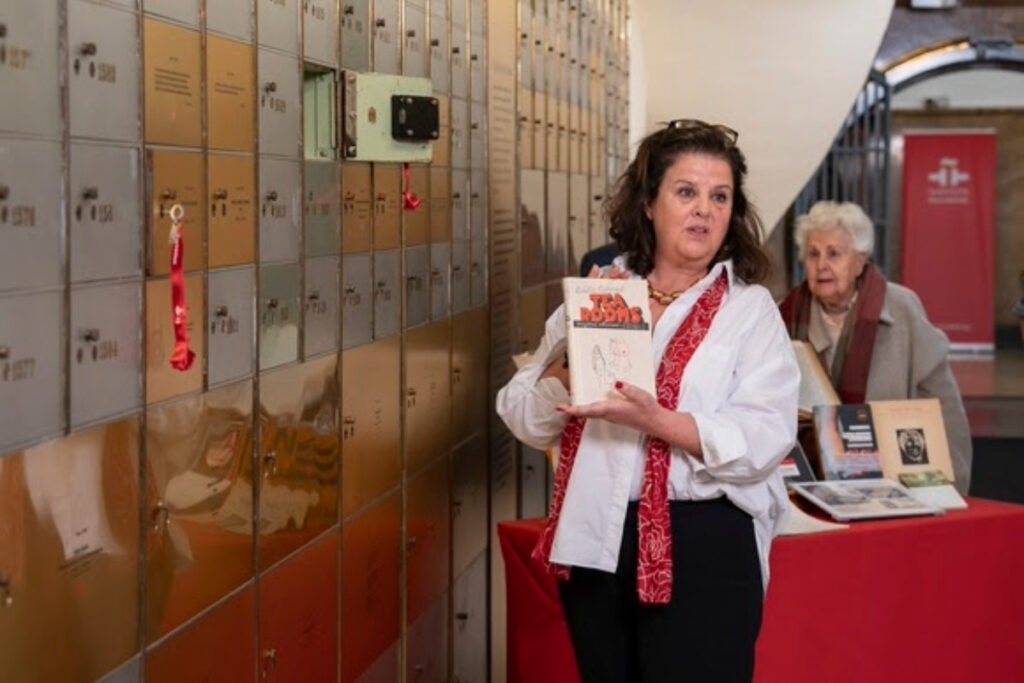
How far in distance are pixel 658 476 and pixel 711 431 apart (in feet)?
0.36

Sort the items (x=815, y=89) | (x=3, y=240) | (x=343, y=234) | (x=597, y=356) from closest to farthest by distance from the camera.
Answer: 1. (x=3, y=240)
2. (x=597, y=356)
3. (x=343, y=234)
4. (x=815, y=89)

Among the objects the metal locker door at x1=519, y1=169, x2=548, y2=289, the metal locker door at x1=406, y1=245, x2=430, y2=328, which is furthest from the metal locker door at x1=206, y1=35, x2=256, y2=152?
the metal locker door at x1=519, y1=169, x2=548, y2=289

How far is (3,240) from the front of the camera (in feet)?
5.67

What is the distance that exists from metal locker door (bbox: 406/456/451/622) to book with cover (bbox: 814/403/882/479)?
871 millimetres

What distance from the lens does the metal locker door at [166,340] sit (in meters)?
2.10

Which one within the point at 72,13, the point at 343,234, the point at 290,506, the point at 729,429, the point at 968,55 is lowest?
the point at 290,506

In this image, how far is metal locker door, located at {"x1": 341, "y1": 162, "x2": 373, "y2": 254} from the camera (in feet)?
9.61

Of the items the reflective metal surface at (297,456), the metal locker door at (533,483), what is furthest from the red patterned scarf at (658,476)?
the metal locker door at (533,483)

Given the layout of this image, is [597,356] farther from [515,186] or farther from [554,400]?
[515,186]

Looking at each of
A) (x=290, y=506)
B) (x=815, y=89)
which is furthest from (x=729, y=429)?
(x=815, y=89)

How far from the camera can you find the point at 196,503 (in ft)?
7.48

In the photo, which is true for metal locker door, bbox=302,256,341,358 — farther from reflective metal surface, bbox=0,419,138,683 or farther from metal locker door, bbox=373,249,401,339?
reflective metal surface, bbox=0,419,138,683

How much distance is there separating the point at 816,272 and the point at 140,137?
8.56 feet

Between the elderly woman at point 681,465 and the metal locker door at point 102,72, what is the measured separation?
78 centimetres
